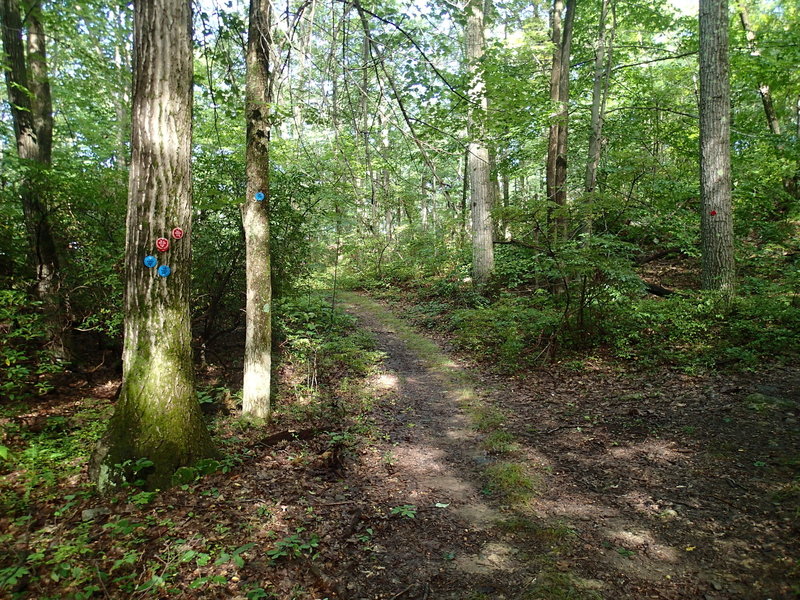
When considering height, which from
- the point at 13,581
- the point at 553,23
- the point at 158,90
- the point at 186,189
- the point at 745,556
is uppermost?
the point at 553,23

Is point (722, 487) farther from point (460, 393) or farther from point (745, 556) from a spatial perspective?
point (460, 393)

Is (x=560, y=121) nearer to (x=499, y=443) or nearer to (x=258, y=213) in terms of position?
(x=258, y=213)

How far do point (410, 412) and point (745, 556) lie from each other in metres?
4.08

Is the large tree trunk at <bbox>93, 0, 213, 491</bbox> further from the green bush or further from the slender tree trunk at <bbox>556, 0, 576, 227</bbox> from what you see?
the slender tree trunk at <bbox>556, 0, 576, 227</bbox>

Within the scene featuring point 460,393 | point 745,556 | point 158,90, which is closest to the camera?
point 745,556

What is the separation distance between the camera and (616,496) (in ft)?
12.6

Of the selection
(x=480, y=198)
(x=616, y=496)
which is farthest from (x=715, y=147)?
(x=616, y=496)

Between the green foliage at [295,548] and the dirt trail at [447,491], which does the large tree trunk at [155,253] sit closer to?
the green foliage at [295,548]

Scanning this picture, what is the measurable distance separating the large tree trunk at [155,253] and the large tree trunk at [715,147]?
8445 millimetres

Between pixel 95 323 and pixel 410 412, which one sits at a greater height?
pixel 95 323

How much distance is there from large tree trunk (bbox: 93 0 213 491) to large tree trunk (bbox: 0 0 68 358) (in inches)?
110

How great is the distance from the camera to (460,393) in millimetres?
6957

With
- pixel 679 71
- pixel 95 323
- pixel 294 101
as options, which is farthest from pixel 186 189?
pixel 679 71

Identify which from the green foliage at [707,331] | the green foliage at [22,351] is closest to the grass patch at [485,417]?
the green foliage at [707,331]
